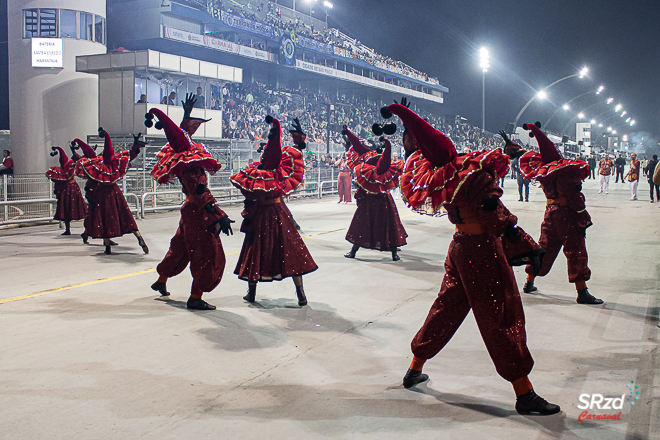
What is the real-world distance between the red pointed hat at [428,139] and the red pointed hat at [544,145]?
2967 mm

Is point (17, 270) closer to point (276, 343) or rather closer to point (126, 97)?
point (276, 343)

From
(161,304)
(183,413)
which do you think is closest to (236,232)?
(161,304)

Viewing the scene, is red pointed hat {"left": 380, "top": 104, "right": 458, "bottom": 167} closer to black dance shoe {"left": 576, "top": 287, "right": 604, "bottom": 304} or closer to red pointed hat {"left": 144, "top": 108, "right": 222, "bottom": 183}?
red pointed hat {"left": 144, "top": 108, "right": 222, "bottom": 183}

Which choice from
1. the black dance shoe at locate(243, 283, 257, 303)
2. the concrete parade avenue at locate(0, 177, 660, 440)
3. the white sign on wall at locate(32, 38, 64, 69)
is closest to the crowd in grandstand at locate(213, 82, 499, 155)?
the white sign on wall at locate(32, 38, 64, 69)

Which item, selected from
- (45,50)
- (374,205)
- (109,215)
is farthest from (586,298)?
(45,50)

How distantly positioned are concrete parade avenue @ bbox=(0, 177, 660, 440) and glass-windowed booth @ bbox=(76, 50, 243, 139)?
53.1ft

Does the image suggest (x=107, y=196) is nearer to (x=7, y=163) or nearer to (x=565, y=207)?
(x=565, y=207)

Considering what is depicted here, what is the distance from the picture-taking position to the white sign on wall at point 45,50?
2352 centimetres

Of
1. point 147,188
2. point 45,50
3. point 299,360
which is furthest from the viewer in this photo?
point 45,50

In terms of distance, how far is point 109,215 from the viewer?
990 centimetres

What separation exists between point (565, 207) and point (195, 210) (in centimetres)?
422

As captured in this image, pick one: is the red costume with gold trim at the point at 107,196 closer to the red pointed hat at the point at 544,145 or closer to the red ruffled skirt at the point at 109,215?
the red ruffled skirt at the point at 109,215

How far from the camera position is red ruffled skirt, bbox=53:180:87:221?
12.6 m

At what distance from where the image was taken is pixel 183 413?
363 cm
